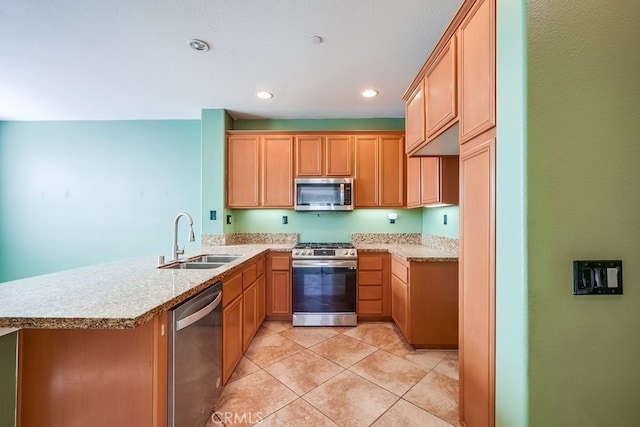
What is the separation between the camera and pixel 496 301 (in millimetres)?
1113

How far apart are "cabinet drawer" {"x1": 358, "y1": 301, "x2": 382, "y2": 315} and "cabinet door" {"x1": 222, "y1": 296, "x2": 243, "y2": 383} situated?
1471mm

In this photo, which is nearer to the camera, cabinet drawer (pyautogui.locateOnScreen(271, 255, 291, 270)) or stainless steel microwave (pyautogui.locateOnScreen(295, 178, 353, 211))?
cabinet drawer (pyautogui.locateOnScreen(271, 255, 291, 270))

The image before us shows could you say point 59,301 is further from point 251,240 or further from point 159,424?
point 251,240

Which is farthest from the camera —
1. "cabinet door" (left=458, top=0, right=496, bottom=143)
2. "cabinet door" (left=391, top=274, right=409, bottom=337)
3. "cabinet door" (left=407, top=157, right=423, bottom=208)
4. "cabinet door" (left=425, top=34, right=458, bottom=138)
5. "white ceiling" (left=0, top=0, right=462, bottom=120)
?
"cabinet door" (left=407, top=157, right=423, bottom=208)

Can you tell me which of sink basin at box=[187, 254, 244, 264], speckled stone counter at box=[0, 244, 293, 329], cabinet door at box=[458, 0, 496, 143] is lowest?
sink basin at box=[187, 254, 244, 264]

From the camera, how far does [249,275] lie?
8.04 ft

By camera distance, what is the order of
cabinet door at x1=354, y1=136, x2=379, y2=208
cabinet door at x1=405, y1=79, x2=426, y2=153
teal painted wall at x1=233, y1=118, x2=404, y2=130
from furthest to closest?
teal painted wall at x1=233, y1=118, x2=404, y2=130 < cabinet door at x1=354, y1=136, x2=379, y2=208 < cabinet door at x1=405, y1=79, x2=426, y2=153

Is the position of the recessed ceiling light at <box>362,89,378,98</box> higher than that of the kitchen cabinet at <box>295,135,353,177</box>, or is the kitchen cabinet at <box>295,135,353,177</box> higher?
the recessed ceiling light at <box>362,89,378,98</box>

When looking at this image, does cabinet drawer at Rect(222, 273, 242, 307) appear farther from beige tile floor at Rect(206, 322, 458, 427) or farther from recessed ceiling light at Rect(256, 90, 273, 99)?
recessed ceiling light at Rect(256, 90, 273, 99)

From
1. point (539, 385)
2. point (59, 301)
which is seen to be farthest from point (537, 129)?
point (59, 301)

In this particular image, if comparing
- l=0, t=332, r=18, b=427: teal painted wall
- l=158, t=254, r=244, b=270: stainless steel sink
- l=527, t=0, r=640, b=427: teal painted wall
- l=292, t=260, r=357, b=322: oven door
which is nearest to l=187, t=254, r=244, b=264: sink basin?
l=158, t=254, r=244, b=270: stainless steel sink

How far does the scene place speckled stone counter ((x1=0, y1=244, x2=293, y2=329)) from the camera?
91 centimetres

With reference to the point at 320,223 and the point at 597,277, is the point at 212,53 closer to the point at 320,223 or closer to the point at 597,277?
the point at 320,223

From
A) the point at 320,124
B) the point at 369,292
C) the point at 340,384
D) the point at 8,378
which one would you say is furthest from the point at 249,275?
the point at 320,124
